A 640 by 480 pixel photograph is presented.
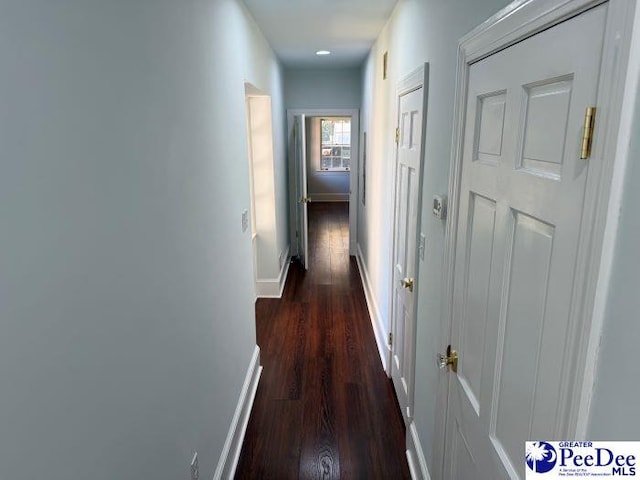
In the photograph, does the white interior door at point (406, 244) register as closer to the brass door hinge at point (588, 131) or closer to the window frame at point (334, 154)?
the brass door hinge at point (588, 131)

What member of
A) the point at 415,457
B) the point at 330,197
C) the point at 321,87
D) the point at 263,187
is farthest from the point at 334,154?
the point at 415,457

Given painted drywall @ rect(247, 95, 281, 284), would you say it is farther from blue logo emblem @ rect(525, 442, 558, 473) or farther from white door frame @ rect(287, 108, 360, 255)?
blue logo emblem @ rect(525, 442, 558, 473)

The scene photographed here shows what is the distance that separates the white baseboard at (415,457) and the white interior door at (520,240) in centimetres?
61

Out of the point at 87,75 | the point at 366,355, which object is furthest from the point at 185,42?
the point at 366,355

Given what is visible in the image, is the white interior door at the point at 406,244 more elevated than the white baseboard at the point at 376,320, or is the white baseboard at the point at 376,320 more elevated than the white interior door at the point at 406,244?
the white interior door at the point at 406,244

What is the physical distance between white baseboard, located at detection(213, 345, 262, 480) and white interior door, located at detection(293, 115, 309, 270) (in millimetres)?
2458

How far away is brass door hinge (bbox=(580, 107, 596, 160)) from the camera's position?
2.29 feet

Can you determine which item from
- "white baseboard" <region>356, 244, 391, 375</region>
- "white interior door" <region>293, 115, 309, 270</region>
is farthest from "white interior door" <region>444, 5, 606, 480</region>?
"white interior door" <region>293, 115, 309, 270</region>

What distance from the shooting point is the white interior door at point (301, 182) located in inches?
196

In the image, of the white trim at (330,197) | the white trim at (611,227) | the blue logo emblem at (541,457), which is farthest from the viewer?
the white trim at (330,197)

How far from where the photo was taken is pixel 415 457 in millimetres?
2150

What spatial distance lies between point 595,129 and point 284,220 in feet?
15.0

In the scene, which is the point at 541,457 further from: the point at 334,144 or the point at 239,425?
the point at 334,144

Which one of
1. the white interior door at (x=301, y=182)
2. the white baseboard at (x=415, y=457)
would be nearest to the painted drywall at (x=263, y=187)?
the white interior door at (x=301, y=182)
